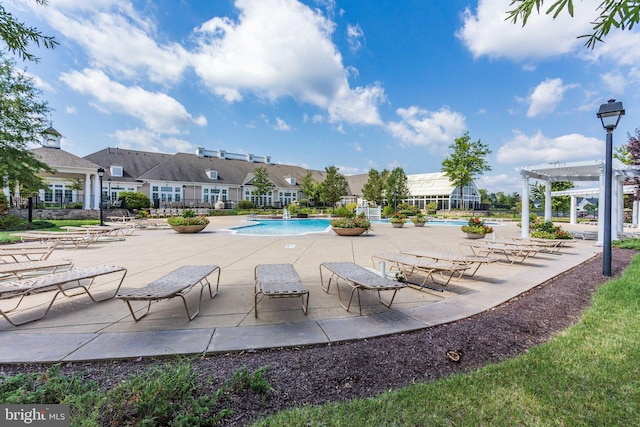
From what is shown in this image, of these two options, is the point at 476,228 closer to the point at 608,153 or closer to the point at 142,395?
the point at 608,153

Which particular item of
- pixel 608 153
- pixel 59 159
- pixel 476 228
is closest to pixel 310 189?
pixel 59 159

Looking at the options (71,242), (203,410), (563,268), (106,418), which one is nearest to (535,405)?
(203,410)

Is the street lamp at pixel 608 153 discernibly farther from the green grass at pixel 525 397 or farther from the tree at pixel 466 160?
the tree at pixel 466 160

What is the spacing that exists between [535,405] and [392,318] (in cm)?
177

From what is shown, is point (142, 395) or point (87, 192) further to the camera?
point (87, 192)

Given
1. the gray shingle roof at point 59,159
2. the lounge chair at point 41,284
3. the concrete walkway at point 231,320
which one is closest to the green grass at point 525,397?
the concrete walkway at point 231,320

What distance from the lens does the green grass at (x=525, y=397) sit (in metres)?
2.04

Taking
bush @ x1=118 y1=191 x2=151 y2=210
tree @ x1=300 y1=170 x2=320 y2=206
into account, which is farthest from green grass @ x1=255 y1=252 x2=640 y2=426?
tree @ x1=300 y1=170 x2=320 y2=206

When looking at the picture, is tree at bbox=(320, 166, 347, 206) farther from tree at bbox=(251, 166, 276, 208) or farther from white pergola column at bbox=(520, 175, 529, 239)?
white pergola column at bbox=(520, 175, 529, 239)

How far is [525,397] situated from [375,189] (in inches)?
1532

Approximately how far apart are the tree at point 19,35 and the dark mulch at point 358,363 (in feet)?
11.5

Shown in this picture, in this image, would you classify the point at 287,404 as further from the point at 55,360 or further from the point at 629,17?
the point at 629,17

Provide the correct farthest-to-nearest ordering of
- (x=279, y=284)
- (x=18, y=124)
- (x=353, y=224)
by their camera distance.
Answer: (x=18, y=124) < (x=353, y=224) < (x=279, y=284)

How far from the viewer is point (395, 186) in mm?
38844
